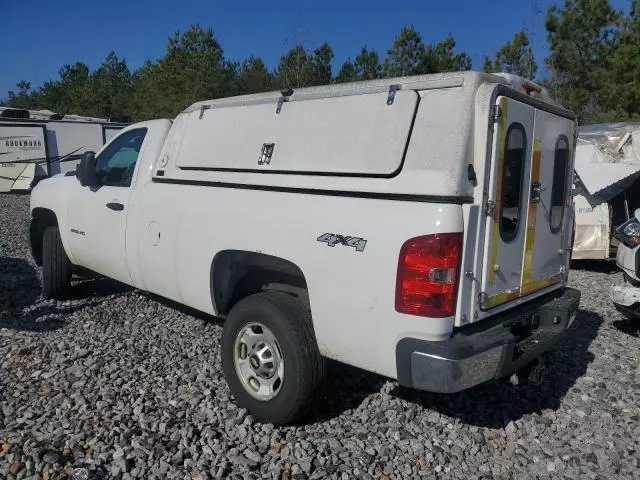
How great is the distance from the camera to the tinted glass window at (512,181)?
124 inches

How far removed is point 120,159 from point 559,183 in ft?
12.7

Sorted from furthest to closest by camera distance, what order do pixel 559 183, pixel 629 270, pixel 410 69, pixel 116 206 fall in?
pixel 410 69 < pixel 629 270 < pixel 116 206 < pixel 559 183

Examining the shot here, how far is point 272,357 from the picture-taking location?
11.2ft

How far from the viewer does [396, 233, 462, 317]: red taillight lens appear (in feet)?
8.75

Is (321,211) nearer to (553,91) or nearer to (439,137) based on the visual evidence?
(439,137)

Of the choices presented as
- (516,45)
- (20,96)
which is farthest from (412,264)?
(20,96)

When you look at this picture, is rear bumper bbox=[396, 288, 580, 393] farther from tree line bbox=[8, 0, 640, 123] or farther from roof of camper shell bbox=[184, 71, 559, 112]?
tree line bbox=[8, 0, 640, 123]

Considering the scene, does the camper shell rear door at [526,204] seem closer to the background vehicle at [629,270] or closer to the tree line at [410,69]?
the background vehicle at [629,270]

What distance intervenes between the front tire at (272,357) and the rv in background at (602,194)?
6.80 m

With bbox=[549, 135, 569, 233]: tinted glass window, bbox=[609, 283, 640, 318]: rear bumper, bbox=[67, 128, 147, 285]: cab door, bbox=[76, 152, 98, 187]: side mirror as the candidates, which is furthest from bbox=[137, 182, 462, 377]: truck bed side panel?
bbox=[609, 283, 640, 318]: rear bumper

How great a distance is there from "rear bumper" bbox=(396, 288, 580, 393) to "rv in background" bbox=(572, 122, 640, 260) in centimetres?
584

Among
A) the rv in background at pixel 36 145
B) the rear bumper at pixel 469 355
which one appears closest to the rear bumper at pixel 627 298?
the rear bumper at pixel 469 355

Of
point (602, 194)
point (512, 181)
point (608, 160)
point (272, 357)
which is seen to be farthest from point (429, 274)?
point (608, 160)

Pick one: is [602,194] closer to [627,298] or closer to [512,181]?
[627,298]
